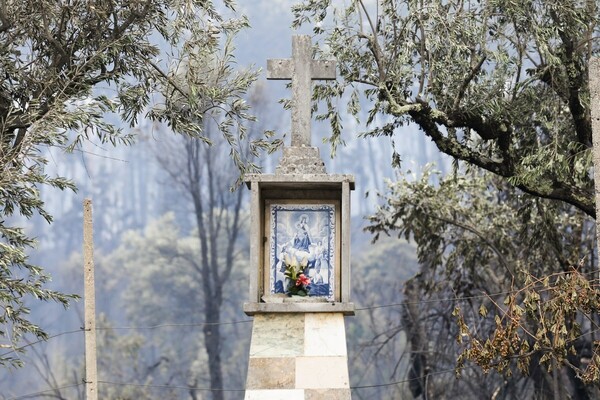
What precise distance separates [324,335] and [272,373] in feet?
2.14

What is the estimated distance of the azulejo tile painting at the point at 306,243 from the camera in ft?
42.3

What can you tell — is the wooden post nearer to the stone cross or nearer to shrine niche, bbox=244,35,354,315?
shrine niche, bbox=244,35,354,315

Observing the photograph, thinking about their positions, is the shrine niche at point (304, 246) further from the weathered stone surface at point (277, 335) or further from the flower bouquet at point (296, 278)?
the weathered stone surface at point (277, 335)

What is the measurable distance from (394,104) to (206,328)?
33146 mm

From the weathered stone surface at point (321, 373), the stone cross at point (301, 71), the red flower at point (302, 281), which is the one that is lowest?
the weathered stone surface at point (321, 373)

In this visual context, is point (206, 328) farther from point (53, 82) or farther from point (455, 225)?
point (53, 82)

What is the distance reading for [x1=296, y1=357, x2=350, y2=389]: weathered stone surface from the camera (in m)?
12.1

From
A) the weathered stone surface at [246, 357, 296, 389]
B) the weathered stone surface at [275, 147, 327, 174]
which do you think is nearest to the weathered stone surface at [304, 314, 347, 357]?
the weathered stone surface at [246, 357, 296, 389]

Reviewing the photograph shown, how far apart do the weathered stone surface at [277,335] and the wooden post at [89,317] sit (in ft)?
5.41

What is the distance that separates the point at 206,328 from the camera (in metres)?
47.7

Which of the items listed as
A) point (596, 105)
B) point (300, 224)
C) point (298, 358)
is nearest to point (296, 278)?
point (300, 224)

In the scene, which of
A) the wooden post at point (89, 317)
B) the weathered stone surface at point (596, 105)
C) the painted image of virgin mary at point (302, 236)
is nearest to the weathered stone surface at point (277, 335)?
the painted image of virgin mary at point (302, 236)

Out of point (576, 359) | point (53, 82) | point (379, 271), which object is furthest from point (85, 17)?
point (379, 271)

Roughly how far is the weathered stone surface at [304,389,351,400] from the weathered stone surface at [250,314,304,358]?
1.37 feet
